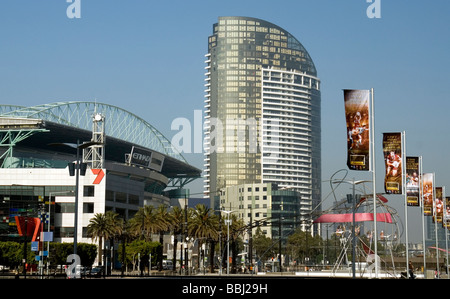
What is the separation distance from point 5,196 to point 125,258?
3777cm

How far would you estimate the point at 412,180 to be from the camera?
228 feet

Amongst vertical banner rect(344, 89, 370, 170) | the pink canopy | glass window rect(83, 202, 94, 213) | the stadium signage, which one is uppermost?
the stadium signage

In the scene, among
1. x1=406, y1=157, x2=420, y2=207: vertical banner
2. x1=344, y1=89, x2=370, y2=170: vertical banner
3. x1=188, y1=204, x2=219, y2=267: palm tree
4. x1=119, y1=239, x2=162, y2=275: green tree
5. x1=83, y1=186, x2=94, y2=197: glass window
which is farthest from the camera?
x1=83, y1=186, x2=94, y2=197: glass window

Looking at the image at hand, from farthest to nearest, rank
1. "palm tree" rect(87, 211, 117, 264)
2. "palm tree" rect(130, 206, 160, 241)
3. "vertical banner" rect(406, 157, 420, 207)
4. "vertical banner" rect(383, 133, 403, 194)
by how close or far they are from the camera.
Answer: "palm tree" rect(87, 211, 117, 264), "palm tree" rect(130, 206, 160, 241), "vertical banner" rect(406, 157, 420, 207), "vertical banner" rect(383, 133, 403, 194)

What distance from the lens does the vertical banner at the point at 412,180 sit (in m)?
69.4

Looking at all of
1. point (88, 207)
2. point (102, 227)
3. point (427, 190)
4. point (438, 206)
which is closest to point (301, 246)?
point (88, 207)

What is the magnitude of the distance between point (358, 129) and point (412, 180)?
21.4 metres

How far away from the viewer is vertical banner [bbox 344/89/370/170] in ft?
164

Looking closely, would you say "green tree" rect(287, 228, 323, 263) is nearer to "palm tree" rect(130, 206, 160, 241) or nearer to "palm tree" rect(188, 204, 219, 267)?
"palm tree" rect(188, 204, 219, 267)

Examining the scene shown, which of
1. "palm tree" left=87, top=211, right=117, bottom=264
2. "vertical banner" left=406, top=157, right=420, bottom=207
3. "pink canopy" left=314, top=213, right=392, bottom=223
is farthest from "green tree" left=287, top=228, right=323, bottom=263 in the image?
"vertical banner" left=406, top=157, right=420, bottom=207

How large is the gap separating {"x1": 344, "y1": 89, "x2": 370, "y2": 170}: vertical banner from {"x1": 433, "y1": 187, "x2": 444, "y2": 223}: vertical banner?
37.1 m

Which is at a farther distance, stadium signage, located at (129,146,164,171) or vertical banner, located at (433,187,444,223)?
stadium signage, located at (129,146,164,171)

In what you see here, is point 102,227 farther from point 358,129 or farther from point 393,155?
point 358,129
